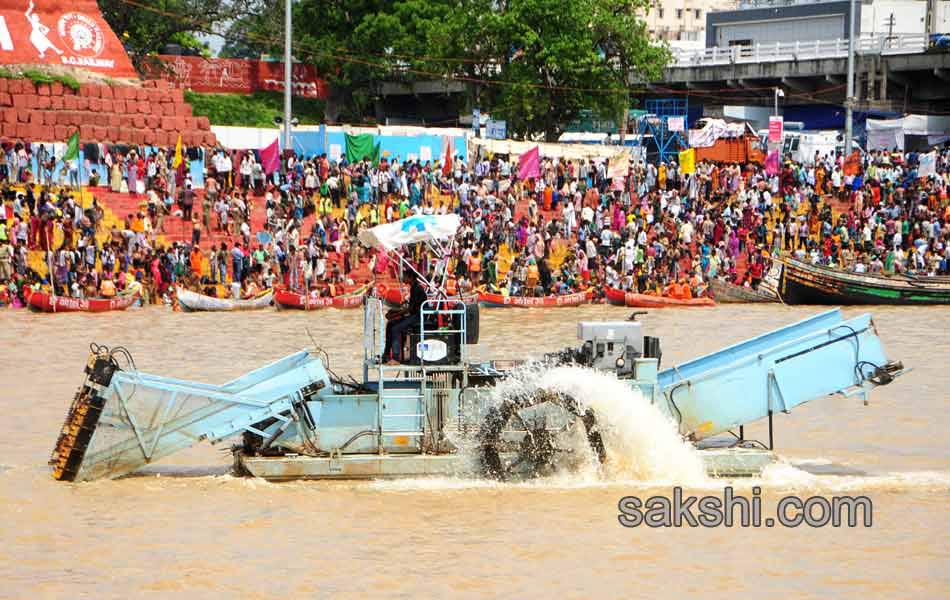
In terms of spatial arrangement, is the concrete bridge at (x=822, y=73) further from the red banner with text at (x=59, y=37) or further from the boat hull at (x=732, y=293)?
the red banner with text at (x=59, y=37)

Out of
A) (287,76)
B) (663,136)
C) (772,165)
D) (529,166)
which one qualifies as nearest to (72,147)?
(287,76)

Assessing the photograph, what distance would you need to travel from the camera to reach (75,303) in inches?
1256

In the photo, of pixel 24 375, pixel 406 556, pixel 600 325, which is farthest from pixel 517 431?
pixel 24 375

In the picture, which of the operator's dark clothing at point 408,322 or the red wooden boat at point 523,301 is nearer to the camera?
the operator's dark clothing at point 408,322

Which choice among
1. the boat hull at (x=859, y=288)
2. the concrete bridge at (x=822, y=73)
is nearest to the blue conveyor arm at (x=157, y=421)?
the boat hull at (x=859, y=288)

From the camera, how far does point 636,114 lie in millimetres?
60312

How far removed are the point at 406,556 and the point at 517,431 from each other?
95.1 inches

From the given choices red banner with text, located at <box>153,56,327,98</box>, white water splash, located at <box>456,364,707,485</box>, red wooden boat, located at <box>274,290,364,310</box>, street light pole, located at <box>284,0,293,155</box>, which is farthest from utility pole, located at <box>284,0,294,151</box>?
white water splash, located at <box>456,364,707,485</box>

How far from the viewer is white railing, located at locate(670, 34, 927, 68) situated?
55562 mm

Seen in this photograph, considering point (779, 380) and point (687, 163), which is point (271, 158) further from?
point (779, 380)

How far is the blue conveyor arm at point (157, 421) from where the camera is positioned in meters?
13.6

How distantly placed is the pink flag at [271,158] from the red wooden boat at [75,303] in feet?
25.6

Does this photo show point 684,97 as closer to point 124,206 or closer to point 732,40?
point 732,40

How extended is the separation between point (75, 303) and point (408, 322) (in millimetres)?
→ 19785
